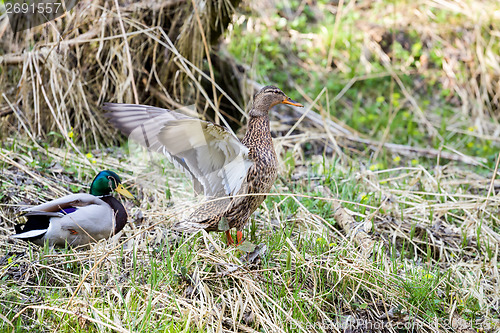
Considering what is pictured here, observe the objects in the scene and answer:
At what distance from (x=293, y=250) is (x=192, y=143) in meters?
0.81

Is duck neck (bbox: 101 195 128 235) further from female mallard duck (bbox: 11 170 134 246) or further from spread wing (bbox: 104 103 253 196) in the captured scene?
spread wing (bbox: 104 103 253 196)

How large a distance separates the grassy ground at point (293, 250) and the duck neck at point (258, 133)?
355mm

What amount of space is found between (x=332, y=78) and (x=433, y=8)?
5.95 ft

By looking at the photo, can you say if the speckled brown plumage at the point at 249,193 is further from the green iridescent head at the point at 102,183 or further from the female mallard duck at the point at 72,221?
the green iridescent head at the point at 102,183

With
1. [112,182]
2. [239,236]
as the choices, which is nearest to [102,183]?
[112,182]

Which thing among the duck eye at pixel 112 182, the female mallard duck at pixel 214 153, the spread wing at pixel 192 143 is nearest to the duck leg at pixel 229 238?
the female mallard duck at pixel 214 153

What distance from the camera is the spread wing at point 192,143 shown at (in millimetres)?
2730

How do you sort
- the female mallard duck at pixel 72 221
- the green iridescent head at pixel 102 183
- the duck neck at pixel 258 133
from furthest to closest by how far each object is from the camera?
the green iridescent head at pixel 102 183
the duck neck at pixel 258 133
the female mallard duck at pixel 72 221

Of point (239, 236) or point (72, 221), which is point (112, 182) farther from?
point (239, 236)

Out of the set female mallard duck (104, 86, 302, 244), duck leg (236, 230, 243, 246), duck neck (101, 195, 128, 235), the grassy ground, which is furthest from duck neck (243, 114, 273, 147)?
duck neck (101, 195, 128, 235)

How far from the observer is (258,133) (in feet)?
10.3

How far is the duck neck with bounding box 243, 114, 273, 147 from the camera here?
10.2 feet

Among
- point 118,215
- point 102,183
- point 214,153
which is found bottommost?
point 118,215

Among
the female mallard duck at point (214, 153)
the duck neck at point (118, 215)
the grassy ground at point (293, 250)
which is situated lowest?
the grassy ground at point (293, 250)
